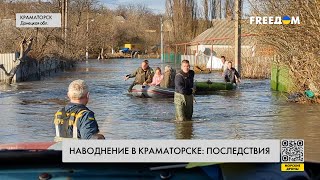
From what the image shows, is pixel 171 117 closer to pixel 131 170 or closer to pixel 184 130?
pixel 184 130

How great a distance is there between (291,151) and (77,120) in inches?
110

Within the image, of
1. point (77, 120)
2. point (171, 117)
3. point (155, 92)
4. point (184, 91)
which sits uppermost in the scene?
point (77, 120)

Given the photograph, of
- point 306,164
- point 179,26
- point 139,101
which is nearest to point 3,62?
point 139,101

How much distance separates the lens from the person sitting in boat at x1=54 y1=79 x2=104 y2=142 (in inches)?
228

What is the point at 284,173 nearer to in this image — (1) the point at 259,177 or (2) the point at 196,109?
(1) the point at 259,177

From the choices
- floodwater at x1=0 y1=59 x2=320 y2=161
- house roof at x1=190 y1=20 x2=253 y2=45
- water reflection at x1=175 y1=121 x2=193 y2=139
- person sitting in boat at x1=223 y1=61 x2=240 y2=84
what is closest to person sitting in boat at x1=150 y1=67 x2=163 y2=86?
floodwater at x1=0 y1=59 x2=320 y2=161

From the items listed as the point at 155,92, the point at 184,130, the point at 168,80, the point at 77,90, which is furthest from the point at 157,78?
the point at 77,90

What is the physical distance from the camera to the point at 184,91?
16297 millimetres

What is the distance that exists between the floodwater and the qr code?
731 centimetres

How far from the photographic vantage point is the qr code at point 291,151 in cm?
336

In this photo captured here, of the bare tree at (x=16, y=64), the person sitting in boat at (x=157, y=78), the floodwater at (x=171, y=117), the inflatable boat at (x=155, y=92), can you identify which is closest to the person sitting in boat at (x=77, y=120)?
the floodwater at (x=171, y=117)

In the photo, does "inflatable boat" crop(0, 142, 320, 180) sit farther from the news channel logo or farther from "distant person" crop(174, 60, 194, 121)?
the news channel logo

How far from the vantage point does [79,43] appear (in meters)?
60.1

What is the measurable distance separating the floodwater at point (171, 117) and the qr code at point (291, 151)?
7.31 m
